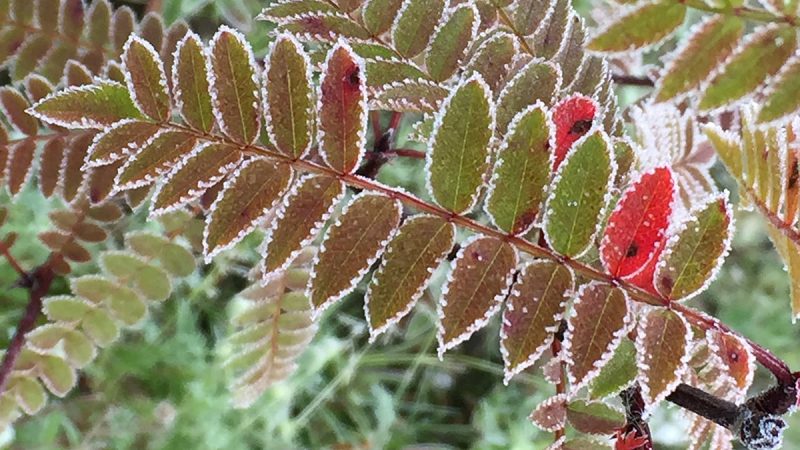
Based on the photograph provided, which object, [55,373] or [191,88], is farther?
[55,373]

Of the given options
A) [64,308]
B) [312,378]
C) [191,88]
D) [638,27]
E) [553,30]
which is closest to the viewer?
[638,27]

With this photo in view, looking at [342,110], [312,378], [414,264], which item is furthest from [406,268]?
[312,378]

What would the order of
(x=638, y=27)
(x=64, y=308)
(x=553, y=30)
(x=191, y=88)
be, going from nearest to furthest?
1. (x=638, y=27)
2. (x=191, y=88)
3. (x=553, y=30)
4. (x=64, y=308)

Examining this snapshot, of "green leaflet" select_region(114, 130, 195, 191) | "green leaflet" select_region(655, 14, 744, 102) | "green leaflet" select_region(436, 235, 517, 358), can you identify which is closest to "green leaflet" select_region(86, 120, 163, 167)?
"green leaflet" select_region(114, 130, 195, 191)

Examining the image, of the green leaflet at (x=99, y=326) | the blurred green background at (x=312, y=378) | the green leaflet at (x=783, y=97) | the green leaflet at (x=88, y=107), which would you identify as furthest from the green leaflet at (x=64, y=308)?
the green leaflet at (x=783, y=97)

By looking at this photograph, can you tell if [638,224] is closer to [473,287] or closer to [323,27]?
[473,287]

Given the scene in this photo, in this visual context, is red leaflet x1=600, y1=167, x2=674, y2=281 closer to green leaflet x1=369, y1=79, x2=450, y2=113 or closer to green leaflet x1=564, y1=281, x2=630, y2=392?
green leaflet x1=564, y1=281, x2=630, y2=392

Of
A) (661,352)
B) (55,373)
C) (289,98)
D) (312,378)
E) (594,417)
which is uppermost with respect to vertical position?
(289,98)
